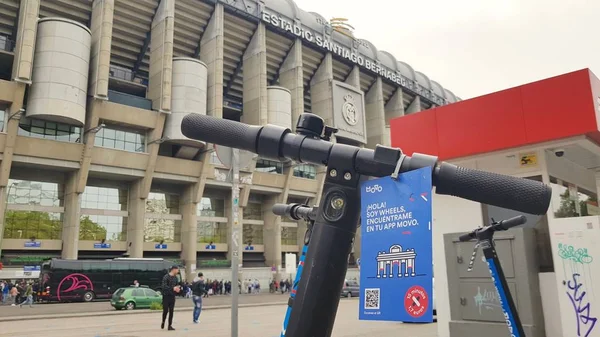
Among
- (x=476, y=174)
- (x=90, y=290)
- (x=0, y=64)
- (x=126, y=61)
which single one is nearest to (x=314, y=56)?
(x=126, y=61)

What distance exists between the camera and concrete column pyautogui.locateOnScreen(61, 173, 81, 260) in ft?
123

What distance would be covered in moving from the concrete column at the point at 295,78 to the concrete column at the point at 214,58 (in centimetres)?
925

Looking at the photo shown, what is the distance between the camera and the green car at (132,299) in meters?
25.2

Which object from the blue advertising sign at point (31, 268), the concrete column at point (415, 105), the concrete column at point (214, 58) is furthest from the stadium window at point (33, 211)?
the concrete column at point (415, 105)

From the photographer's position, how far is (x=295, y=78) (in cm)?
5125

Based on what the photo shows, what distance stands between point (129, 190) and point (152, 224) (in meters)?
4.00

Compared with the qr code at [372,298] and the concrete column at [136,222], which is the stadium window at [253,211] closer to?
the concrete column at [136,222]

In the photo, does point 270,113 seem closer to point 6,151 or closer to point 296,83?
point 296,83

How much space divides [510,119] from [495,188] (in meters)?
6.32

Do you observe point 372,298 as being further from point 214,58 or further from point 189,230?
point 214,58

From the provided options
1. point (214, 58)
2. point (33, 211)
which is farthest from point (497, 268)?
point (214, 58)

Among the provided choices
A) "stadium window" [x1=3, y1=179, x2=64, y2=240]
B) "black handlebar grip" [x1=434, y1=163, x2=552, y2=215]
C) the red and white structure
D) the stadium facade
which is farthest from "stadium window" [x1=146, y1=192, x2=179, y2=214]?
"black handlebar grip" [x1=434, y1=163, x2=552, y2=215]

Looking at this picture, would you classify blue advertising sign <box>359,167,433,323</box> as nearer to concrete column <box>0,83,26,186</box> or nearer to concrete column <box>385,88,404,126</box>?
concrete column <box>0,83,26,186</box>

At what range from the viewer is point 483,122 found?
7910 mm
